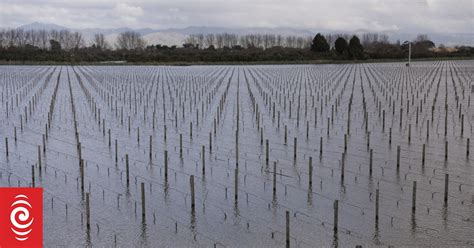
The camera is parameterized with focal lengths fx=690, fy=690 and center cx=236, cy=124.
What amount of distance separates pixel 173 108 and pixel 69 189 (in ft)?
60.9

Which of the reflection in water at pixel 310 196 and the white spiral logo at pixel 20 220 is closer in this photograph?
the white spiral logo at pixel 20 220

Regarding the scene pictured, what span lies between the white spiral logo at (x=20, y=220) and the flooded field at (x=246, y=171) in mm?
1846

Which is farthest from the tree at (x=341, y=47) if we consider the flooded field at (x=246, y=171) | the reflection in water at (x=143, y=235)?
the reflection in water at (x=143, y=235)

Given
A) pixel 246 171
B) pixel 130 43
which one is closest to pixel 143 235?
pixel 246 171

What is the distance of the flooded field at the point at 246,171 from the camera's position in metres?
14.6

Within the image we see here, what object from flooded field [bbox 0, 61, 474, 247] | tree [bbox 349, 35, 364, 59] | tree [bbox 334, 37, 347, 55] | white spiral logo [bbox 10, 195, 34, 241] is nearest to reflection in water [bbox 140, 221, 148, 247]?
flooded field [bbox 0, 61, 474, 247]

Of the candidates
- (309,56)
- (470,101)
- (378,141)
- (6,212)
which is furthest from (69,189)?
(309,56)

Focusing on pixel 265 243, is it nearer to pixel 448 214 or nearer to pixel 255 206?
pixel 255 206

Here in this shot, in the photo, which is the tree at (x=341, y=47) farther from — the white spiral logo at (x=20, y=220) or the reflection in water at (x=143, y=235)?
the white spiral logo at (x=20, y=220)

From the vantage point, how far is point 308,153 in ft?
74.6

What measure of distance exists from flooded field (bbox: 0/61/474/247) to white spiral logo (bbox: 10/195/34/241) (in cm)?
185

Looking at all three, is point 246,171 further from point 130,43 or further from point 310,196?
point 130,43

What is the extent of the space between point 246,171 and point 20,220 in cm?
897

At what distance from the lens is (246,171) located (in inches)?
782
